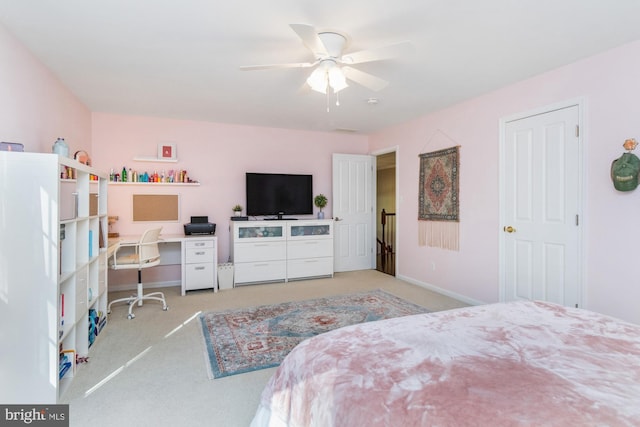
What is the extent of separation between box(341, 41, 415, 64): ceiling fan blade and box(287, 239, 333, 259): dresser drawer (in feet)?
10.6

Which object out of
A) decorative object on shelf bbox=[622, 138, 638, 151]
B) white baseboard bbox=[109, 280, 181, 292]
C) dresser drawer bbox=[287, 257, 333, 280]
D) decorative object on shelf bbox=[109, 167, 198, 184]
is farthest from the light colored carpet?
decorative object on shelf bbox=[622, 138, 638, 151]

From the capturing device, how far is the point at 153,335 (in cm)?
303

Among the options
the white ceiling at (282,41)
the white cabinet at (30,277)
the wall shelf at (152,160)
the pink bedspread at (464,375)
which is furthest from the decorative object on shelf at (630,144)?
the wall shelf at (152,160)

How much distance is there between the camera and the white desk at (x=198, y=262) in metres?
4.41

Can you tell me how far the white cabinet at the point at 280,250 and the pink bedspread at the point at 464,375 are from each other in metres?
3.42

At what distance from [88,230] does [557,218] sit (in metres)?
4.25

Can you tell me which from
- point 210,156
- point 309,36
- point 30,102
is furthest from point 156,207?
point 309,36

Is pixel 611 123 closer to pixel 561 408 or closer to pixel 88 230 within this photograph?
pixel 561 408

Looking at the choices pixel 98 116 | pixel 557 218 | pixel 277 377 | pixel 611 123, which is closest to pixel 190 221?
pixel 98 116

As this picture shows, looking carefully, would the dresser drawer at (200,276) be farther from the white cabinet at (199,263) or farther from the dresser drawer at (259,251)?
the dresser drawer at (259,251)

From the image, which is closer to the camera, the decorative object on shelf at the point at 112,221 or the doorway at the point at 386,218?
the decorative object on shelf at the point at 112,221

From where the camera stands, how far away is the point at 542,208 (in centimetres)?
324

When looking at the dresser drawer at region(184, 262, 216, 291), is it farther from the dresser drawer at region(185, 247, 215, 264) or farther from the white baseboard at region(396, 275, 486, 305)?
the white baseboard at region(396, 275, 486, 305)

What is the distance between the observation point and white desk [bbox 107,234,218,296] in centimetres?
441
